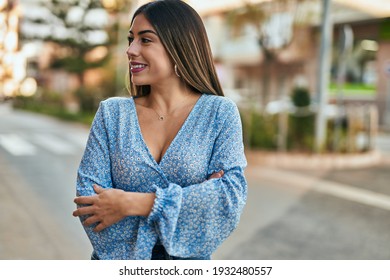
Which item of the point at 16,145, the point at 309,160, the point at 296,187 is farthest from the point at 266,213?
the point at 16,145

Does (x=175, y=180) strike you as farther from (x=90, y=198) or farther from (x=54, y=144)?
(x=54, y=144)

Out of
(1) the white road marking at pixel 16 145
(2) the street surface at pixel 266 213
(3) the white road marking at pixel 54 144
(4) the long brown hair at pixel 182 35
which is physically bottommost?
(3) the white road marking at pixel 54 144

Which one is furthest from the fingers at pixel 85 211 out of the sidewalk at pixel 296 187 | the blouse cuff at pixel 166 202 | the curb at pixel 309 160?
the curb at pixel 309 160

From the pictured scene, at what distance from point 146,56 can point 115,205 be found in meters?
0.33

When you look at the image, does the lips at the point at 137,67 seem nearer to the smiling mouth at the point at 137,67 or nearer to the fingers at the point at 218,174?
the smiling mouth at the point at 137,67

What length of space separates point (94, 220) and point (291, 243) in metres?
3.56

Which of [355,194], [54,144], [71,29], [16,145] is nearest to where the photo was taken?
[355,194]

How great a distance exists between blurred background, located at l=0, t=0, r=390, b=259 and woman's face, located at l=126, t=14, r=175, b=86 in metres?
0.73

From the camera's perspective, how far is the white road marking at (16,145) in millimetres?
8984

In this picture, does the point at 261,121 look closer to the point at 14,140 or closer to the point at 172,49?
the point at 14,140

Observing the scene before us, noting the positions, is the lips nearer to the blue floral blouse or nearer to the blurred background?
the blue floral blouse

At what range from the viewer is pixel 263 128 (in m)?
10.0
